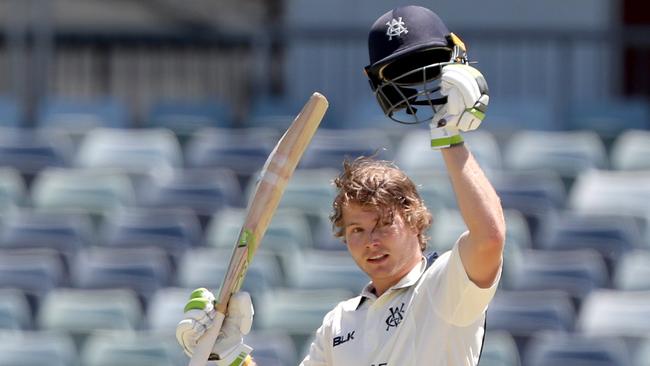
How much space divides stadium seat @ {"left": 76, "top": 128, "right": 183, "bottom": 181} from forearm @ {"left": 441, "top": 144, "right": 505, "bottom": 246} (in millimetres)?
5359

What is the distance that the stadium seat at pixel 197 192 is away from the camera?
8.10 meters

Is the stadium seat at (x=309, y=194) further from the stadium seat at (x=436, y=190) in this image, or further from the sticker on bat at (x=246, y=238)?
the sticker on bat at (x=246, y=238)

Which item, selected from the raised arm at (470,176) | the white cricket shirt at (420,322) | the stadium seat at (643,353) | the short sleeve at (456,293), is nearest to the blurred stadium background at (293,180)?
the stadium seat at (643,353)

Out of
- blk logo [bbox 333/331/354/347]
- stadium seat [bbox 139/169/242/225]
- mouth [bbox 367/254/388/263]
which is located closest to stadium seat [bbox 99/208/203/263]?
stadium seat [bbox 139/169/242/225]

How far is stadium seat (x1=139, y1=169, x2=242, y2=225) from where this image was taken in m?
8.10

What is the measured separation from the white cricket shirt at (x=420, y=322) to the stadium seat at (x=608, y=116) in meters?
5.11

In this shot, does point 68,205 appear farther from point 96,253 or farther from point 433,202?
point 433,202

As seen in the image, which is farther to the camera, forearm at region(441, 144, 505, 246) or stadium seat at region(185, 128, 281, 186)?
stadium seat at region(185, 128, 281, 186)

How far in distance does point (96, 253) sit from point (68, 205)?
59 cm

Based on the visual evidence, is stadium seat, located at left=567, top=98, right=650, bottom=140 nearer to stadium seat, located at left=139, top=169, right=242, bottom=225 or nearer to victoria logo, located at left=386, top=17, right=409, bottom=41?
stadium seat, located at left=139, top=169, right=242, bottom=225

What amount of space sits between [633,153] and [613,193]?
0.36 m

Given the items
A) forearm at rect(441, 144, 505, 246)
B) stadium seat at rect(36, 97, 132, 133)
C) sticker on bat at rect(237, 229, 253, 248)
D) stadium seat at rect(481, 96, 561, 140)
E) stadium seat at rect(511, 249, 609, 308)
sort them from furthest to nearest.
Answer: stadium seat at rect(36, 97, 132, 133) → stadium seat at rect(481, 96, 561, 140) → stadium seat at rect(511, 249, 609, 308) → sticker on bat at rect(237, 229, 253, 248) → forearm at rect(441, 144, 505, 246)

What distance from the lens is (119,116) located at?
937 cm

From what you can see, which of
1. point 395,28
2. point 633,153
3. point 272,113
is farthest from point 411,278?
point 272,113
